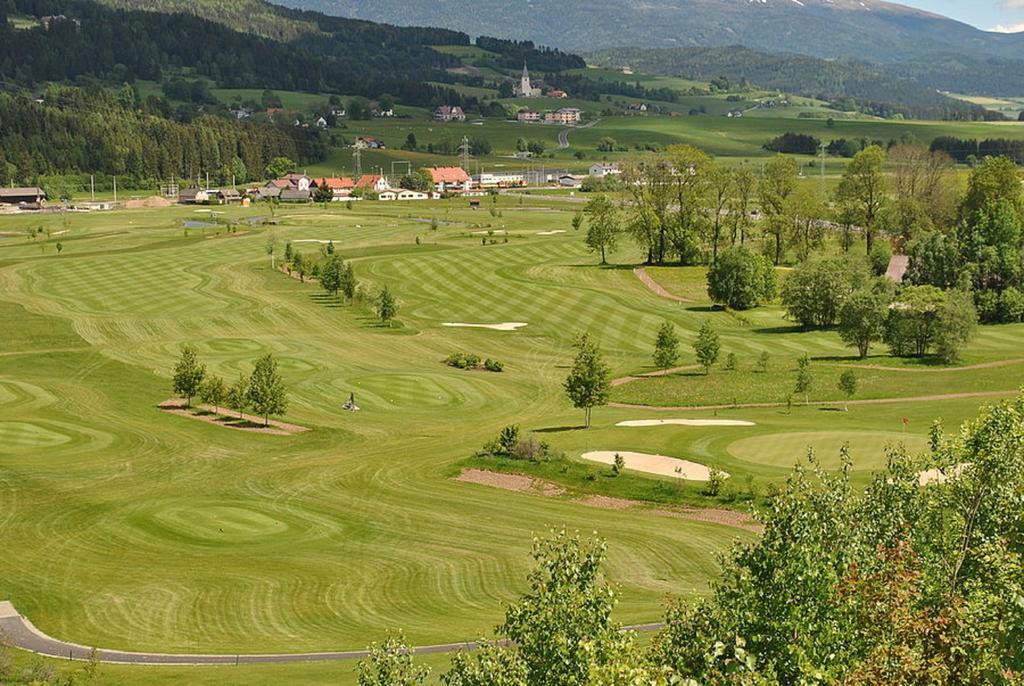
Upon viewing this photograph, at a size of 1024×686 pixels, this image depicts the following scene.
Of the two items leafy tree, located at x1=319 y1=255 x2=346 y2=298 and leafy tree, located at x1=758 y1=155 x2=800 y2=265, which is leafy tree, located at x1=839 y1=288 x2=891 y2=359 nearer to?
leafy tree, located at x1=758 y1=155 x2=800 y2=265

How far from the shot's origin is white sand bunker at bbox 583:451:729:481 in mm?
62125

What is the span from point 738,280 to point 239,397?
5994 cm

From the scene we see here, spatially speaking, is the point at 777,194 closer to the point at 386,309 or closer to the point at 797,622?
the point at 386,309

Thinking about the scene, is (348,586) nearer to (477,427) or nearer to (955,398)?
(477,427)

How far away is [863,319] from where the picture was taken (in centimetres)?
9200

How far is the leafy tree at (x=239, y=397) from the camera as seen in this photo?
77438 mm

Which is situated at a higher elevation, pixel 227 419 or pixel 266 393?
pixel 266 393

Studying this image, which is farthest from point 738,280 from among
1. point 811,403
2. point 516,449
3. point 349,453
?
point 349,453

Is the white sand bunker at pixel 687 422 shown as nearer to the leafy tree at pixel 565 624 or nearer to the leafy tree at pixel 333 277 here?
the leafy tree at pixel 565 624

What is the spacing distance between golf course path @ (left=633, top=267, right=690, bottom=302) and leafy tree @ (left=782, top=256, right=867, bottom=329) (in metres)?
20.5

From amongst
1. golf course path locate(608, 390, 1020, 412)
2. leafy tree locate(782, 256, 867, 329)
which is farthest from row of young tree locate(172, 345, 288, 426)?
leafy tree locate(782, 256, 867, 329)

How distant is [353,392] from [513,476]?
25.3 m

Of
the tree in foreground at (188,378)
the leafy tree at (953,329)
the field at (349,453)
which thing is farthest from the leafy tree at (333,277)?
the leafy tree at (953,329)

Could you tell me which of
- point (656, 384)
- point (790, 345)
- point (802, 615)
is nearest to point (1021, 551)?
point (802, 615)
